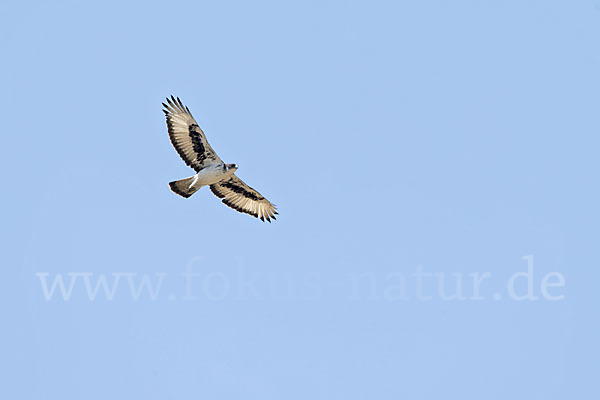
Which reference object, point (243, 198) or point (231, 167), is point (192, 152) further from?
point (243, 198)

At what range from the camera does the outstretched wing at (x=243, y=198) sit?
3177 centimetres

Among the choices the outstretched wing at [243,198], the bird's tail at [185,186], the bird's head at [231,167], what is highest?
the outstretched wing at [243,198]

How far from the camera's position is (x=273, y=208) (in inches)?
1296

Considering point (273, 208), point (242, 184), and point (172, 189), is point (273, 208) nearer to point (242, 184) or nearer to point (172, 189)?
point (242, 184)

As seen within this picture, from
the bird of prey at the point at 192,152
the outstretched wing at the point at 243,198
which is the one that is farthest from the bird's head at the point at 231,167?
the outstretched wing at the point at 243,198

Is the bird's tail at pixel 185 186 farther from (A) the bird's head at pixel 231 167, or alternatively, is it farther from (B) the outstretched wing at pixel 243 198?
(B) the outstretched wing at pixel 243 198

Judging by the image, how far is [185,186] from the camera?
30.0 meters

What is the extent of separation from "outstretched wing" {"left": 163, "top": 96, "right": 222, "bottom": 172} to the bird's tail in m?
0.40

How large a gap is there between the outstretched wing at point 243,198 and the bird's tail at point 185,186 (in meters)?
1.77

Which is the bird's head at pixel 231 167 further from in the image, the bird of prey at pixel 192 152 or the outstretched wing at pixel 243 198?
the outstretched wing at pixel 243 198

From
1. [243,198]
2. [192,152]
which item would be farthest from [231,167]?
[243,198]

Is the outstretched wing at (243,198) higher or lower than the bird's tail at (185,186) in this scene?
higher

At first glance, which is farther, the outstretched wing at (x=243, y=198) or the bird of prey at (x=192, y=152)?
the outstretched wing at (x=243, y=198)

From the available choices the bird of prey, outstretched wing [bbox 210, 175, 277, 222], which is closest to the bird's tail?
the bird of prey
